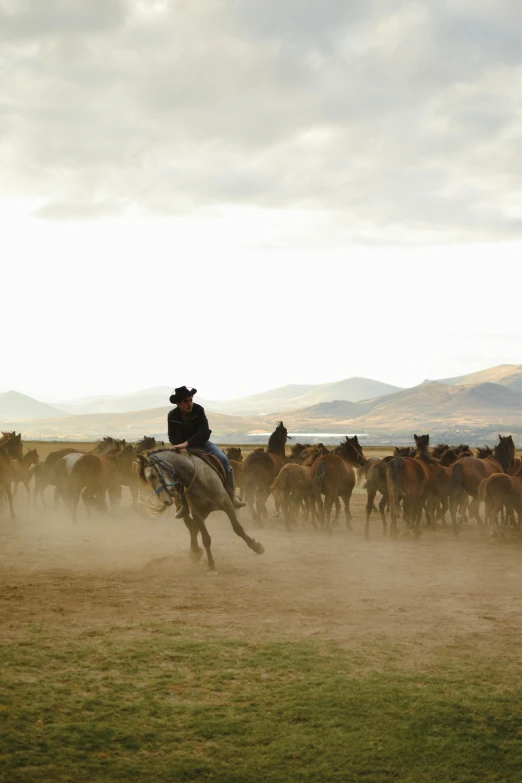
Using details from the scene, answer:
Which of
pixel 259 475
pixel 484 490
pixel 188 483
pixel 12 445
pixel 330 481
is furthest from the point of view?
pixel 12 445

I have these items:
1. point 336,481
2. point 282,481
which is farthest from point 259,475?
point 336,481

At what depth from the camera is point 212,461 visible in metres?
13.1

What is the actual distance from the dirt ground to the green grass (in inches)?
34.9

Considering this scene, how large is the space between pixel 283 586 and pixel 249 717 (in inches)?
222

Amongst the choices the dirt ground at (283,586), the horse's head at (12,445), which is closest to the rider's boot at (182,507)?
the dirt ground at (283,586)

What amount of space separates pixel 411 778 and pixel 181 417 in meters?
8.55

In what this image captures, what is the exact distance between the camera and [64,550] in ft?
49.4

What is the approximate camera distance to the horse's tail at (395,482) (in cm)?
1758

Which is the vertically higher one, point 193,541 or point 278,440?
point 278,440

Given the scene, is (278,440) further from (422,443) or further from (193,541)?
(193,541)

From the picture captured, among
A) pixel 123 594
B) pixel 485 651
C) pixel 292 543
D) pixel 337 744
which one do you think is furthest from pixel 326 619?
pixel 292 543

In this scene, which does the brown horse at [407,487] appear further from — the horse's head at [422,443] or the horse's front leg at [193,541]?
the horse's front leg at [193,541]

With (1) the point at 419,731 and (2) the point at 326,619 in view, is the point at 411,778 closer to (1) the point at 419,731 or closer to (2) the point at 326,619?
(1) the point at 419,731

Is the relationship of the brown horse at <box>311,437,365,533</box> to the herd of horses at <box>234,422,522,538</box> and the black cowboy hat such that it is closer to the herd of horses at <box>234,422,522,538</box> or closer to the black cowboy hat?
the herd of horses at <box>234,422,522,538</box>
